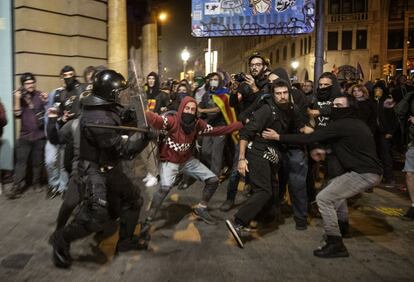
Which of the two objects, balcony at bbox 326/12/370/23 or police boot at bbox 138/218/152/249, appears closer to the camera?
police boot at bbox 138/218/152/249

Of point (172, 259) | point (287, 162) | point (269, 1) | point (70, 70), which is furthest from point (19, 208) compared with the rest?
point (269, 1)

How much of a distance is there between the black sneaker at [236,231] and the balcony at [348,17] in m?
45.7

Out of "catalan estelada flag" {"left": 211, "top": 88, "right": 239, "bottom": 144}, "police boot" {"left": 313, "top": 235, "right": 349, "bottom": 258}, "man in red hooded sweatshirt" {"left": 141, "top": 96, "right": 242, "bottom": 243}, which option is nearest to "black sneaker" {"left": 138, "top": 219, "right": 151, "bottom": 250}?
"man in red hooded sweatshirt" {"left": 141, "top": 96, "right": 242, "bottom": 243}

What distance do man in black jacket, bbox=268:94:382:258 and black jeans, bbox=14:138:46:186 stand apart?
483 centimetres

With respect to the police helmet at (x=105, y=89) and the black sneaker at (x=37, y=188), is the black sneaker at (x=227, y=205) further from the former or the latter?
the black sneaker at (x=37, y=188)

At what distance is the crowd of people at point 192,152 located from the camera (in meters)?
4.43

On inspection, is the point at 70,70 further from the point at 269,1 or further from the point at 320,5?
the point at 269,1

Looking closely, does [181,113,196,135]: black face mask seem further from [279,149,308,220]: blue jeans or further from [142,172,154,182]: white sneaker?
[279,149,308,220]: blue jeans

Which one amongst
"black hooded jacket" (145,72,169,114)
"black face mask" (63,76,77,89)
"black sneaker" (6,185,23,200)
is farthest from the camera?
"black hooded jacket" (145,72,169,114)

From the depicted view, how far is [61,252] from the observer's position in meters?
4.45

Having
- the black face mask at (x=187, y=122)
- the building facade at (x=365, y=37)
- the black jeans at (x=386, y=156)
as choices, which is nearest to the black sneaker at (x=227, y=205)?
the black face mask at (x=187, y=122)

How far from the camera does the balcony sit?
4662 centimetres

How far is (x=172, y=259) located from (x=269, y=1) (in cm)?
960

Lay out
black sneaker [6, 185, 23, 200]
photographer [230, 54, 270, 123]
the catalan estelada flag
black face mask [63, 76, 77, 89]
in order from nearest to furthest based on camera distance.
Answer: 1. photographer [230, 54, 270, 123]
2. black face mask [63, 76, 77, 89]
3. black sneaker [6, 185, 23, 200]
4. the catalan estelada flag
